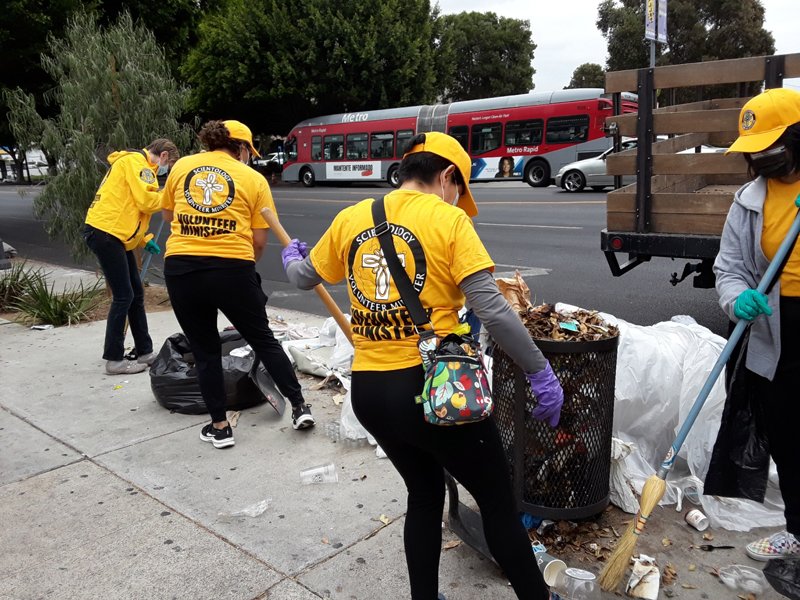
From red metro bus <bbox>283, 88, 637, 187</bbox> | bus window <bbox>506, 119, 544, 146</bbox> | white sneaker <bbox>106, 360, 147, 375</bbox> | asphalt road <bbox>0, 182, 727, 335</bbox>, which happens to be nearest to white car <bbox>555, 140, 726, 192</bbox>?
asphalt road <bbox>0, 182, 727, 335</bbox>

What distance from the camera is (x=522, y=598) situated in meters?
2.24

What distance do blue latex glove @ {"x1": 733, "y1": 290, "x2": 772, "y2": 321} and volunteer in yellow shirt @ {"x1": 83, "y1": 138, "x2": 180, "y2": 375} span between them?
4.08 meters

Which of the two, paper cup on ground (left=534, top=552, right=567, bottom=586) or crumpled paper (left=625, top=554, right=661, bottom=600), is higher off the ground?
paper cup on ground (left=534, top=552, right=567, bottom=586)

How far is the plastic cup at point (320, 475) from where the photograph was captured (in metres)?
3.62

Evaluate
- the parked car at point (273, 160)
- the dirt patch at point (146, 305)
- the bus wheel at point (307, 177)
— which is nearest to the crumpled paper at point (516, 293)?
the dirt patch at point (146, 305)

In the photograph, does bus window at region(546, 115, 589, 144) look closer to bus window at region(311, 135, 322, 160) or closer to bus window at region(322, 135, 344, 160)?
bus window at region(322, 135, 344, 160)

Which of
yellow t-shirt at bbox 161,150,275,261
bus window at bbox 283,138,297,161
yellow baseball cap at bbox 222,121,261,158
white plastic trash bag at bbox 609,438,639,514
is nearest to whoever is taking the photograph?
white plastic trash bag at bbox 609,438,639,514

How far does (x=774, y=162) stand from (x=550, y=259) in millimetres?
7852

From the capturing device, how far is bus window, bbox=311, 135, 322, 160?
32.0m

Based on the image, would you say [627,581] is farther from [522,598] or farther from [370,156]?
[370,156]

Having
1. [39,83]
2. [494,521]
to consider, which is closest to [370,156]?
[39,83]

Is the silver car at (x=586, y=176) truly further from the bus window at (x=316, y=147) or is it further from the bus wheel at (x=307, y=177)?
the bus wheel at (x=307, y=177)

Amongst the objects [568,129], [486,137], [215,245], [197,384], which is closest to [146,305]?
[197,384]

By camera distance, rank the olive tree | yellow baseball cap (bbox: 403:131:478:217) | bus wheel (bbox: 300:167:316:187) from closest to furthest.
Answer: yellow baseball cap (bbox: 403:131:478:217)
the olive tree
bus wheel (bbox: 300:167:316:187)
